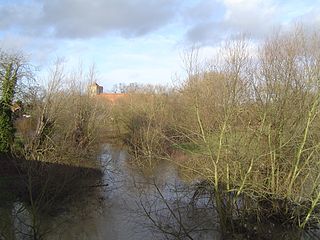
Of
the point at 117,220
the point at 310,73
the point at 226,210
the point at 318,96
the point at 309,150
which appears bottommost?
the point at 117,220

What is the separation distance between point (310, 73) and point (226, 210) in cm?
455

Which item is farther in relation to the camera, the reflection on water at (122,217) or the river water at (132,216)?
the river water at (132,216)

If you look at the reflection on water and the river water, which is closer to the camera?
the reflection on water

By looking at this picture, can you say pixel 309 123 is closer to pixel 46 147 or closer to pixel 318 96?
pixel 318 96

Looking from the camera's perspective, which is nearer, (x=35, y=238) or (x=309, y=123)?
(x=35, y=238)

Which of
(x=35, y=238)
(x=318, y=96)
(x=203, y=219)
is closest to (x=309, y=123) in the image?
(x=318, y=96)

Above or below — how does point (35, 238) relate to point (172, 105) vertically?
below

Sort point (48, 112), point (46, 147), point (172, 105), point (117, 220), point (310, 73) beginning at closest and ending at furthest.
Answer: point (310, 73), point (117, 220), point (46, 147), point (48, 112), point (172, 105)

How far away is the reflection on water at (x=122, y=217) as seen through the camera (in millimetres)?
10633

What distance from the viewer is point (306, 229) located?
11.3 meters

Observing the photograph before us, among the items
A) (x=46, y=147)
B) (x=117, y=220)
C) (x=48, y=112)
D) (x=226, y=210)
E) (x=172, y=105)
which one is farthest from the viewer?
(x=172, y=105)

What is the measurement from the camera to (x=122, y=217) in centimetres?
1271

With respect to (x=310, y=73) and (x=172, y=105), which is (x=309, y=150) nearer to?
(x=310, y=73)

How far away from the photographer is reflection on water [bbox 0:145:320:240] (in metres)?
10.6
